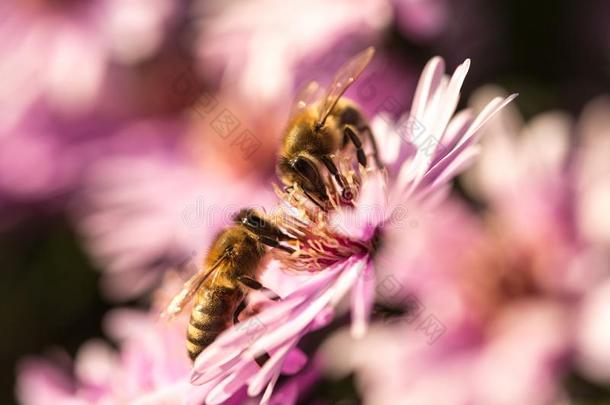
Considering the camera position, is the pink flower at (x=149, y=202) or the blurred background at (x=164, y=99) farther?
the pink flower at (x=149, y=202)

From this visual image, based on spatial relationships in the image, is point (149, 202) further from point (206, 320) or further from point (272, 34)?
point (206, 320)

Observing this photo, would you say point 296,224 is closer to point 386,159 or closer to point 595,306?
point 386,159

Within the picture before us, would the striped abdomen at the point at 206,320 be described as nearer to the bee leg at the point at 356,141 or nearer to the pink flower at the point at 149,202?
the bee leg at the point at 356,141

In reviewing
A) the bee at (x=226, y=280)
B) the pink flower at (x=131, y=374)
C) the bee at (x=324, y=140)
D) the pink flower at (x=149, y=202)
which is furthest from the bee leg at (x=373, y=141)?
the pink flower at (x=149, y=202)

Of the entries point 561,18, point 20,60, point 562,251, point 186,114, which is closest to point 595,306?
point 562,251

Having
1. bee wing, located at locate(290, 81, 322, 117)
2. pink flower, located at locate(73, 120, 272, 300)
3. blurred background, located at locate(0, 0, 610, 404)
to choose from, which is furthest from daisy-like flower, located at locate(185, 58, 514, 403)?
pink flower, located at locate(73, 120, 272, 300)
